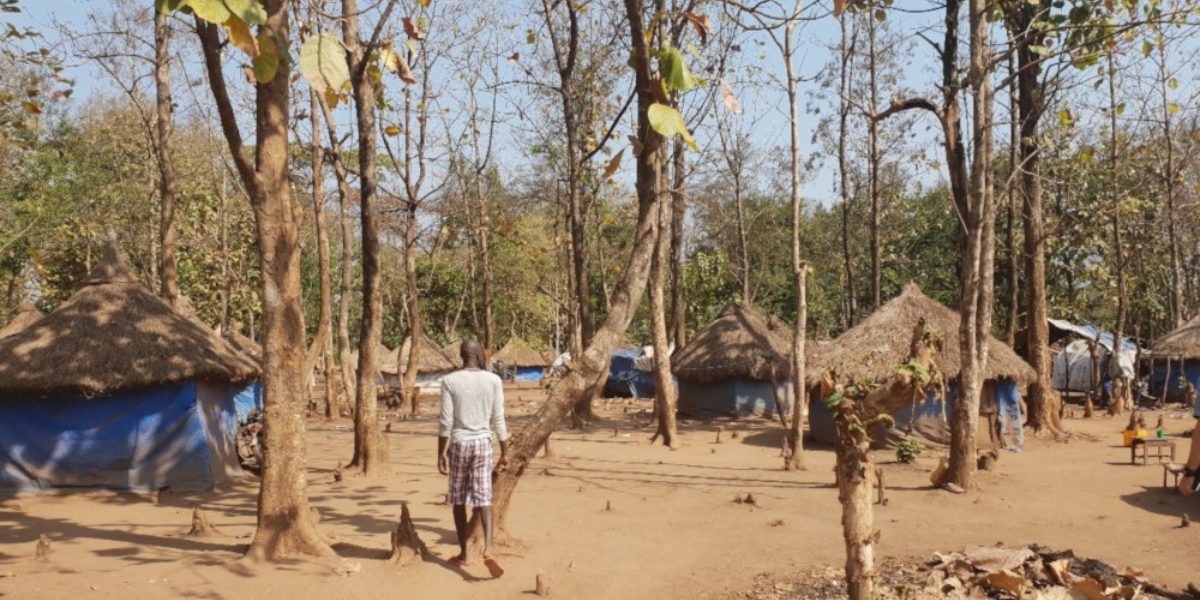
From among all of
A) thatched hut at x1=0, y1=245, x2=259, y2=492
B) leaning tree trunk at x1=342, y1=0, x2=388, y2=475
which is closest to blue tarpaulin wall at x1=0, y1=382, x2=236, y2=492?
thatched hut at x1=0, y1=245, x2=259, y2=492

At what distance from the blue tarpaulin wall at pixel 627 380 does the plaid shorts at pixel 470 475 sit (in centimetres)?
2405

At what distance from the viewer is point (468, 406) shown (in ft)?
21.9

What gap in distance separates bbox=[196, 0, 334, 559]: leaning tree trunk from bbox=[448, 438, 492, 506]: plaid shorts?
114 cm

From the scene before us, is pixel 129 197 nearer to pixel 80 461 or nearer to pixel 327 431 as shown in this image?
pixel 327 431

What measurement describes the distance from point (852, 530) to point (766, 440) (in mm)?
12284

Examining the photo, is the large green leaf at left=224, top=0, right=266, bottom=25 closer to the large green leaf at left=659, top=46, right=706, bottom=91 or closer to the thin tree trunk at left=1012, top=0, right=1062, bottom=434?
the large green leaf at left=659, top=46, right=706, bottom=91

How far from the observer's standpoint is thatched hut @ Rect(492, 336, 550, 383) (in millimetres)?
41219

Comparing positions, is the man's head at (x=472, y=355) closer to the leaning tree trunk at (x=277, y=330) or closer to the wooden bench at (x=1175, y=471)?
the leaning tree trunk at (x=277, y=330)

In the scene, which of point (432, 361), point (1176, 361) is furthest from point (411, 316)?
point (1176, 361)

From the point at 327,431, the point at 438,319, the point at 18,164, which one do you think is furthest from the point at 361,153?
the point at 438,319

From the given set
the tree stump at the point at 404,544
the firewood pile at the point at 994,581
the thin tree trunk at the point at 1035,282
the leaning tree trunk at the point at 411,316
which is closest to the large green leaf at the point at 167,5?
the tree stump at the point at 404,544

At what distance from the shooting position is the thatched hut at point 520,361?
41.2 m

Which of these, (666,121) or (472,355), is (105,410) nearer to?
(472,355)

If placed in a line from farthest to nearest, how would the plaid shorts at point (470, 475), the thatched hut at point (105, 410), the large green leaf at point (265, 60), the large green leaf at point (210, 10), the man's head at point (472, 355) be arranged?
1. the thatched hut at point (105, 410)
2. the man's head at point (472, 355)
3. the plaid shorts at point (470, 475)
4. the large green leaf at point (265, 60)
5. the large green leaf at point (210, 10)
